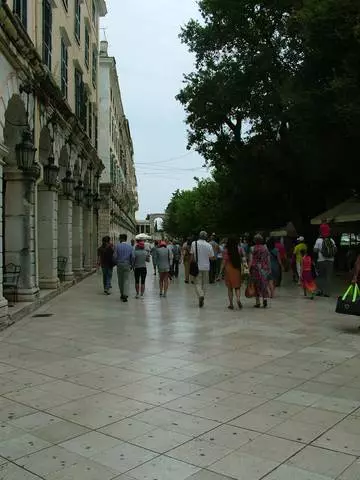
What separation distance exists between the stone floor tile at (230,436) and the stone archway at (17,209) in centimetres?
872

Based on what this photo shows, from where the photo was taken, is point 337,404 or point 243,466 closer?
point 243,466

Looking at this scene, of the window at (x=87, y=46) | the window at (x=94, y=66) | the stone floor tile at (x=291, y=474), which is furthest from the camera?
the window at (x=94, y=66)

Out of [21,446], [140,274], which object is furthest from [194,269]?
[21,446]

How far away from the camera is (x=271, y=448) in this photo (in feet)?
13.2

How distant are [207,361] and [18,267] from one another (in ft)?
22.3

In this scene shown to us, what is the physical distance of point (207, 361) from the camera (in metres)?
6.84

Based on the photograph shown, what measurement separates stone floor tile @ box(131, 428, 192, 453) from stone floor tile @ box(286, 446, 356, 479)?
871mm

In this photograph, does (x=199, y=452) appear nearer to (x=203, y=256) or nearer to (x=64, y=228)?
(x=203, y=256)

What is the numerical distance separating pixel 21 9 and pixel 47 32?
119 inches

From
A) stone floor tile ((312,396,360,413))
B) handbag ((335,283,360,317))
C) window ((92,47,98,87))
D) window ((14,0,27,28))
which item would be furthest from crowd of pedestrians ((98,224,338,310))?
window ((92,47,98,87))

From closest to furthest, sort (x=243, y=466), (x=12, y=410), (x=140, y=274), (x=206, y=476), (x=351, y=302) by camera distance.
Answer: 1. (x=206, y=476)
2. (x=243, y=466)
3. (x=12, y=410)
4. (x=351, y=302)
5. (x=140, y=274)

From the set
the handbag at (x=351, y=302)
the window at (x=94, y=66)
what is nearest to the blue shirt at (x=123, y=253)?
the handbag at (x=351, y=302)

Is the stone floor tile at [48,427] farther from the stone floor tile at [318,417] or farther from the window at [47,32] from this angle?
the window at [47,32]

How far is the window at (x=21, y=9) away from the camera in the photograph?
11.6 metres
